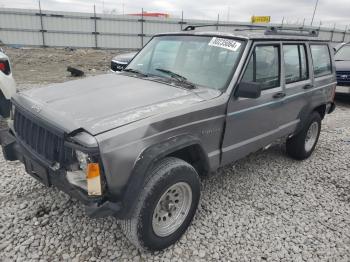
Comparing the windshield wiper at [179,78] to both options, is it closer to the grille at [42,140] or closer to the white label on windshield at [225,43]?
the white label on windshield at [225,43]

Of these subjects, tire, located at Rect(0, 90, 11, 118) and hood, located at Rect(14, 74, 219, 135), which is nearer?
hood, located at Rect(14, 74, 219, 135)

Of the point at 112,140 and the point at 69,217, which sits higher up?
the point at 112,140

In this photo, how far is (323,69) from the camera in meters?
4.68

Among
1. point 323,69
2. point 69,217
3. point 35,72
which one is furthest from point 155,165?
point 35,72

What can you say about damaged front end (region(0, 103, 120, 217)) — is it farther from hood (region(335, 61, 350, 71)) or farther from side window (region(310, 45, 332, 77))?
hood (region(335, 61, 350, 71))

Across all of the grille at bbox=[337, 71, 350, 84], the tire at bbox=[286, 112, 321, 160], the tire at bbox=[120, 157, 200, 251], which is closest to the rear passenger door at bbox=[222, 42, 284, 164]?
the tire at bbox=[120, 157, 200, 251]

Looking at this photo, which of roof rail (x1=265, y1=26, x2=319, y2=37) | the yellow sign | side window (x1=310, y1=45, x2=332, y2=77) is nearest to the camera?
roof rail (x1=265, y1=26, x2=319, y2=37)

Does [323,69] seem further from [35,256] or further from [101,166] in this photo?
[35,256]

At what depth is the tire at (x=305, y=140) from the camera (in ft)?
14.8

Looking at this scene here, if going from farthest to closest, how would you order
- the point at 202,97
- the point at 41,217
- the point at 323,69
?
the point at 323,69
the point at 41,217
the point at 202,97

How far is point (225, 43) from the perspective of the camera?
3215mm

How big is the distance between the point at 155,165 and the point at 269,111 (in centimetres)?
183

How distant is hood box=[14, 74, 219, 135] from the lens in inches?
89.0

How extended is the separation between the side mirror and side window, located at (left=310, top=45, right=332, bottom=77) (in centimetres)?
211
